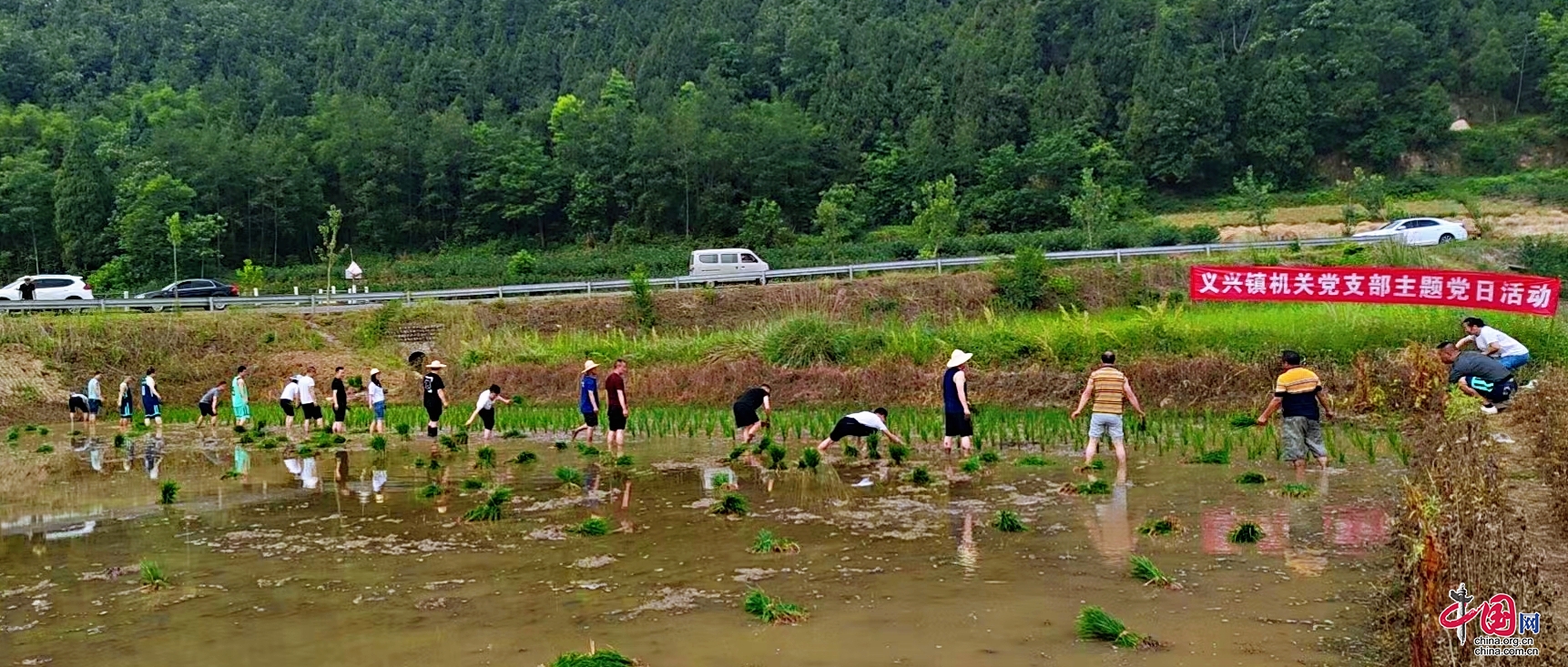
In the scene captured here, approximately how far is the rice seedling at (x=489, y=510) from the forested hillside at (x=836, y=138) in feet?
124

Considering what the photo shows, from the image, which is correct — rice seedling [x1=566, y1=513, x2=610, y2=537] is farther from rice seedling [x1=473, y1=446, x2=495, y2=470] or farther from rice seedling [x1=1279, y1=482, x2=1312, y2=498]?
rice seedling [x1=1279, y1=482, x2=1312, y2=498]

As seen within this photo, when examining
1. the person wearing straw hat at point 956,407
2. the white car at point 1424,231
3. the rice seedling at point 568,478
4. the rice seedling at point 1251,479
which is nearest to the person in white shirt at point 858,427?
the person wearing straw hat at point 956,407

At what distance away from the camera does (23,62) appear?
81.8 meters

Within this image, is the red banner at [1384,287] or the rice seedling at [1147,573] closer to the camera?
the rice seedling at [1147,573]

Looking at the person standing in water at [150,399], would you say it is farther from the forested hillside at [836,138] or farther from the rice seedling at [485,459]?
the forested hillside at [836,138]

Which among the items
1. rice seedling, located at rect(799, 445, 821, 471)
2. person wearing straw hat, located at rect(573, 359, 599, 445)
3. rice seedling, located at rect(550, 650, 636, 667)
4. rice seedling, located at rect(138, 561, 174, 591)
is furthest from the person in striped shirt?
rice seedling, located at rect(138, 561, 174, 591)

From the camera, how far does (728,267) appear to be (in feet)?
124

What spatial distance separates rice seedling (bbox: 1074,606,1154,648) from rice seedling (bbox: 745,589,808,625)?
173 cm

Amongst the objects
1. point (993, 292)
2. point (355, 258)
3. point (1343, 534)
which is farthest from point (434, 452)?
point (355, 258)

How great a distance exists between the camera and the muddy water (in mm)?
6891

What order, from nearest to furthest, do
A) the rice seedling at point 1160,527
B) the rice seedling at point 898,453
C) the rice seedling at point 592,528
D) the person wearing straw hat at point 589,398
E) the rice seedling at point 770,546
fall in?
the rice seedling at point 770,546
the rice seedling at point 1160,527
the rice seedling at point 592,528
the rice seedling at point 898,453
the person wearing straw hat at point 589,398

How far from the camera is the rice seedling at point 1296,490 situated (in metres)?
11.0

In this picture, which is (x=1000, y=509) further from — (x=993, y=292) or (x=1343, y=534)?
(x=993, y=292)

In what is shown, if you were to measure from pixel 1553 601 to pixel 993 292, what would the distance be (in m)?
25.9
